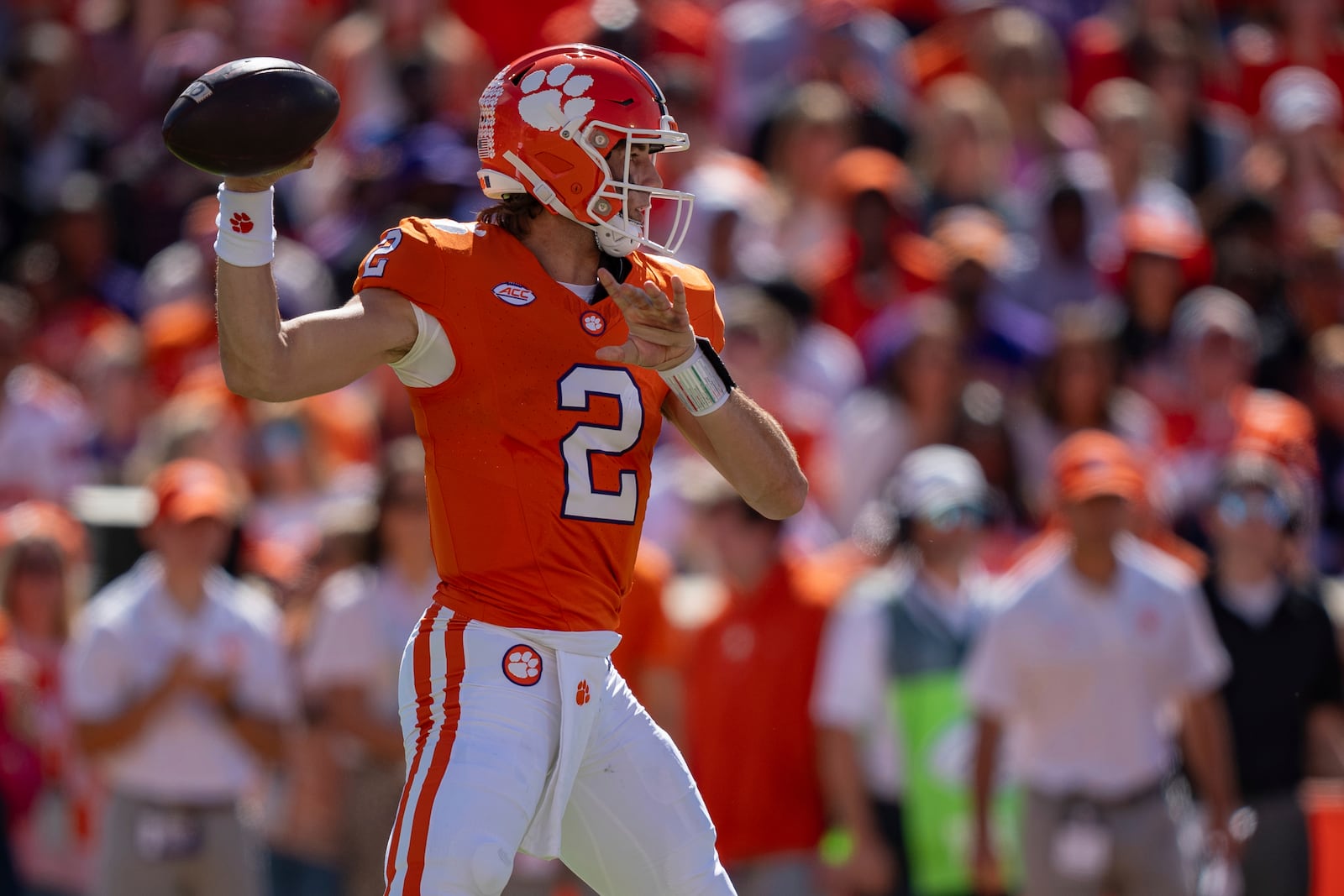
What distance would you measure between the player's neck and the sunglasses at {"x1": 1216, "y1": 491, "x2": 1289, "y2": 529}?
383 centimetres

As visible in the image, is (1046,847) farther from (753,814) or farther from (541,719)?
(541,719)

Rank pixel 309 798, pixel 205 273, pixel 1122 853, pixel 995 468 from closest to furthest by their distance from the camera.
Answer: pixel 1122 853 < pixel 309 798 < pixel 995 468 < pixel 205 273

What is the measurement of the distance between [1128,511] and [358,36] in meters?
5.57

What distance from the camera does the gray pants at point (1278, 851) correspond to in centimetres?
732

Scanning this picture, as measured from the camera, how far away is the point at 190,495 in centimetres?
738

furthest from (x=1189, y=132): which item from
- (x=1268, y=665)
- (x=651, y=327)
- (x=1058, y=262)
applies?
(x=651, y=327)

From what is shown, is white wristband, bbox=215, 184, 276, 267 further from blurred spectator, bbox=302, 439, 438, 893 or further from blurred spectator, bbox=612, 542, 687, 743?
blurred spectator, bbox=302, 439, 438, 893

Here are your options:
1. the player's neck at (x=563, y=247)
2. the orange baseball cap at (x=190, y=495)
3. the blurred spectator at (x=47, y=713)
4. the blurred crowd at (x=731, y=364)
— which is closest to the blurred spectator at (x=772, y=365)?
the blurred crowd at (x=731, y=364)

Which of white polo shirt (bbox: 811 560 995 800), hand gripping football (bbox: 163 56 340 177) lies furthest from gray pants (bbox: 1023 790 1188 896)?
hand gripping football (bbox: 163 56 340 177)

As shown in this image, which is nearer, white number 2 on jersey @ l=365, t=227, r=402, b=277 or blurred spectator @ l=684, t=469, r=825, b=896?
white number 2 on jersey @ l=365, t=227, r=402, b=277

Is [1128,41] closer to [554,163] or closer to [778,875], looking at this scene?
[778,875]

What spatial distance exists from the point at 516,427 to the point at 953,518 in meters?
3.58

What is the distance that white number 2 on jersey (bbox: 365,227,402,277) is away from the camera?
13.1 ft

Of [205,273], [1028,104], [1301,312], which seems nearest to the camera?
[1301,312]
